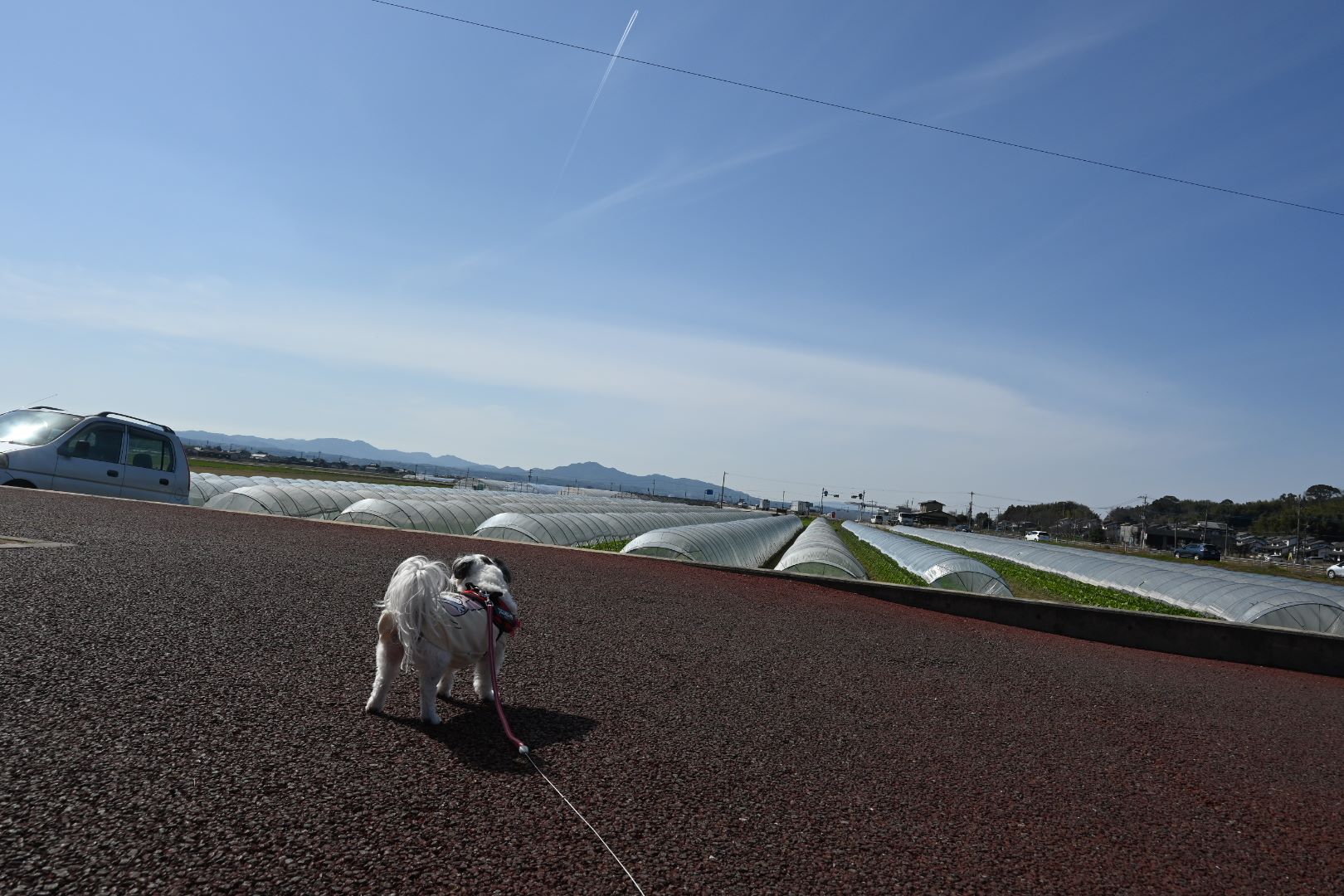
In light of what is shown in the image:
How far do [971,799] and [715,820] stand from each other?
176 centimetres

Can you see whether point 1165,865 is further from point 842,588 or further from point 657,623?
point 842,588

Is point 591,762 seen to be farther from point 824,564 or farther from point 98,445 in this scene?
point 98,445

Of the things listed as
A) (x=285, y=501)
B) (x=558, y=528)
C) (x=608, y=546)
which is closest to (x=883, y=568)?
(x=608, y=546)

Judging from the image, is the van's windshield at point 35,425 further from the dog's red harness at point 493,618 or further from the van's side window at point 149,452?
the dog's red harness at point 493,618

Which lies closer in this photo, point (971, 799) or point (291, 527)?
point (971, 799)

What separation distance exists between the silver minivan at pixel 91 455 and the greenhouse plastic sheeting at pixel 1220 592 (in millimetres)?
21938

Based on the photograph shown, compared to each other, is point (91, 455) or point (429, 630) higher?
point (91, 455)

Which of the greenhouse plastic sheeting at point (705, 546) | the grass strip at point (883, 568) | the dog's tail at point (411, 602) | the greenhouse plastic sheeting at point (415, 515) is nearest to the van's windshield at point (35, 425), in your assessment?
the greenhouse plastic sheeting at point (415, 515)

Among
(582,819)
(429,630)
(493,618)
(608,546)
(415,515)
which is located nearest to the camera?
(582,819)

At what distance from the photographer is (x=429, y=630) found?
14.8 feet

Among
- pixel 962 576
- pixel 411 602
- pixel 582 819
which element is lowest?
pixel 582 819

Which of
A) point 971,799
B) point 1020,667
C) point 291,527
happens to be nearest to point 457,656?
point 971,799

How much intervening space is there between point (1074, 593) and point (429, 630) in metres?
23.3

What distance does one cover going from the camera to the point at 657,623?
880 cm
